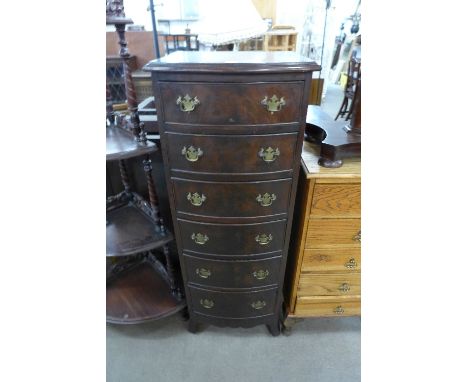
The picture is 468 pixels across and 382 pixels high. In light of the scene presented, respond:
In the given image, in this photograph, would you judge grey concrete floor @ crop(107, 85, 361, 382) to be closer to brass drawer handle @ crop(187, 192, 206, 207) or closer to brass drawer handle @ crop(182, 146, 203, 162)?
brass drawer handle @ crop(187, 192, 206, 207)

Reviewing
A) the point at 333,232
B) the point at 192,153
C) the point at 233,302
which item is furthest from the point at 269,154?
the point at 233,302

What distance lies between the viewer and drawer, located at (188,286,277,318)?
3.87 ft

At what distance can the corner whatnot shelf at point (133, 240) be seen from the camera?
38.4 inches

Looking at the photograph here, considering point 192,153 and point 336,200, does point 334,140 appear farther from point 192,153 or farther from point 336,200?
point 192,153

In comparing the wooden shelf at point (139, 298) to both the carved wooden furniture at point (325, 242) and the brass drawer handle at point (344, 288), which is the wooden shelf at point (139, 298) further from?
the brass drawer handle at point (344, 288)

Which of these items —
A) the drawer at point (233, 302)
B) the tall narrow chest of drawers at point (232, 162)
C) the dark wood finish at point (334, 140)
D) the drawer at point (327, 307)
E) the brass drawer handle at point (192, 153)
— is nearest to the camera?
the tall narrow chest of drawers at point (232, 162)

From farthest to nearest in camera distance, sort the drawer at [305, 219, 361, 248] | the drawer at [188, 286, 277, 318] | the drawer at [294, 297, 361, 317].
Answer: the drawer at [294, 297, 361, 317], the drawer at [188, 286, 277, 318], the drawer at [305, 219, 361, 248]

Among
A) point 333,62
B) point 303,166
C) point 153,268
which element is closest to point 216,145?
point 303,166

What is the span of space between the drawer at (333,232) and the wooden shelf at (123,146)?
676mm

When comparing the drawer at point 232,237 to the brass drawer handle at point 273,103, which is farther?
the drawer at point 232,237

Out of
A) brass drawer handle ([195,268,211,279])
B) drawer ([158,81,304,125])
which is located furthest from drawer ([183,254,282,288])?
drawer ([158,81,304,125])

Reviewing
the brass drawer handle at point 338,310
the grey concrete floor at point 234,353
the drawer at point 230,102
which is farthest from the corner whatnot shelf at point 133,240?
the brass drawer handle at point 338,310

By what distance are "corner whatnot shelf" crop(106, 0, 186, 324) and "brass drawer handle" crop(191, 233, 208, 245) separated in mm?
204

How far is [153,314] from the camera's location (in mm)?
1334
